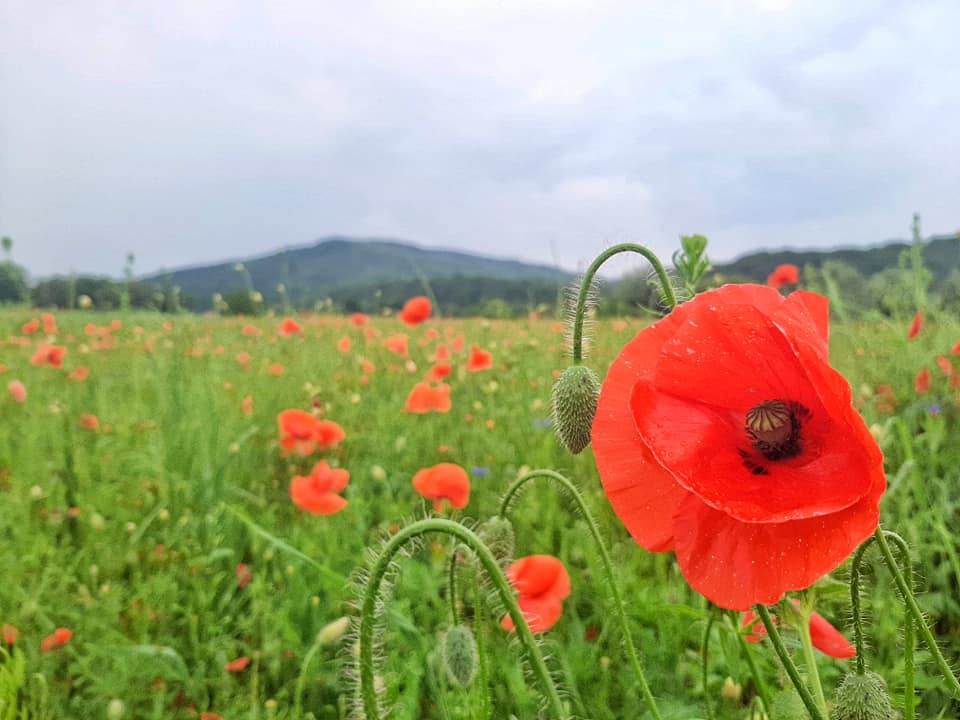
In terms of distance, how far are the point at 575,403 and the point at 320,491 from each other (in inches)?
55.6

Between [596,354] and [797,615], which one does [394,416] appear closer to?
[596,354]

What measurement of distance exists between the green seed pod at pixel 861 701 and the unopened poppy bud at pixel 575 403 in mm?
426

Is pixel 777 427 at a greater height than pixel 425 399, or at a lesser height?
greater

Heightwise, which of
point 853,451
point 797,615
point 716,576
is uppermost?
point 853,451

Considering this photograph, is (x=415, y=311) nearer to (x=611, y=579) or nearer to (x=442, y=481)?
(x=442, y=481)

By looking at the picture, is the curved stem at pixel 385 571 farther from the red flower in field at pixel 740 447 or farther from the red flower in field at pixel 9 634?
the red flower in field at pixel 9 634

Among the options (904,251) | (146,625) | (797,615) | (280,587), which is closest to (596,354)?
(904,251)

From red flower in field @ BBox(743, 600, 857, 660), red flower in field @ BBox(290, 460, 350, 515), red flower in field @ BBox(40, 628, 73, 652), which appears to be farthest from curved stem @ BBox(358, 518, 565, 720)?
red flower in field @ BBox(40, 628, 73, 652)

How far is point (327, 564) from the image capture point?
218cm

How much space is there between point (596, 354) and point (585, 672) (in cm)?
217

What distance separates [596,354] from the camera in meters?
3.72

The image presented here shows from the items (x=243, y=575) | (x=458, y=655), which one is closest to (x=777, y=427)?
(x=458, y=655)

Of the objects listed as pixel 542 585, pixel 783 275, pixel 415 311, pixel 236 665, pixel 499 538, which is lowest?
pixel 236 665

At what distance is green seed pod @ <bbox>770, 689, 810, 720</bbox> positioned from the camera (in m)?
0.86
